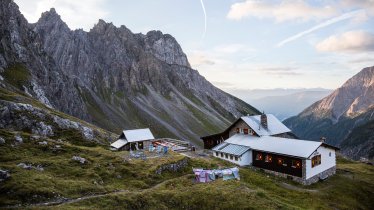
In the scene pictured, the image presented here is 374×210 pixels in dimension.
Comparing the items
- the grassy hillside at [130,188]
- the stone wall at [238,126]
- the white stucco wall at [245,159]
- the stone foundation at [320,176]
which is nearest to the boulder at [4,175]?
the grassy hillside at [130,188]

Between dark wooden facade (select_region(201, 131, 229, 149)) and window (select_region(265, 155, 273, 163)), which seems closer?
window (select_region(265, 155, 273, 163))

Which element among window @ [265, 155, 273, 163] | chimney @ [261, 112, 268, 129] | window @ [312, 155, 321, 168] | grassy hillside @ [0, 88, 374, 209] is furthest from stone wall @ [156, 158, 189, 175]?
chimney @ [261, 112, 268, 129]

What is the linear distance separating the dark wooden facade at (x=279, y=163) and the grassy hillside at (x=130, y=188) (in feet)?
7.99

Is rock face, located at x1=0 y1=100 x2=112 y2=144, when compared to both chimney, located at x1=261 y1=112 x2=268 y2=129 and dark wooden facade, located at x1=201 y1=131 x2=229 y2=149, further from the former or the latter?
chimney, located at x1=261 y1=112 x2=268 y2=129

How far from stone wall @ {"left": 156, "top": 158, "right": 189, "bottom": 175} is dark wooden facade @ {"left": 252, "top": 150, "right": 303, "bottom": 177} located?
1772 centimetres

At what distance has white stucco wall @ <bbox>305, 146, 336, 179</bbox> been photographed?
6038cm

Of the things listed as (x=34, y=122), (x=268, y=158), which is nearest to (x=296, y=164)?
(x=268, y=158)

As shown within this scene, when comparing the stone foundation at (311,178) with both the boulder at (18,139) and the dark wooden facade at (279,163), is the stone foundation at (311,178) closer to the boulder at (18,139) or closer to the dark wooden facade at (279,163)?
the dark wooden facade at (279,163)

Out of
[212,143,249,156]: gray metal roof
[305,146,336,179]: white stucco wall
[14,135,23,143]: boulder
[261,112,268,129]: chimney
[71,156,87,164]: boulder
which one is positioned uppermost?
[261,112,268,129]: chimney

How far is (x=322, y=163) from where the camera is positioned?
2562 inches

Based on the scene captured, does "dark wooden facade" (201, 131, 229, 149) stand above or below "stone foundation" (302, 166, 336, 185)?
above

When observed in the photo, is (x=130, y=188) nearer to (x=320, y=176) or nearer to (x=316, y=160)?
(x=316, y=160)

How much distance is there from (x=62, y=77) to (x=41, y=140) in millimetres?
124578

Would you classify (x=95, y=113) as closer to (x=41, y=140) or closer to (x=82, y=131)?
(x=82, y=131)
